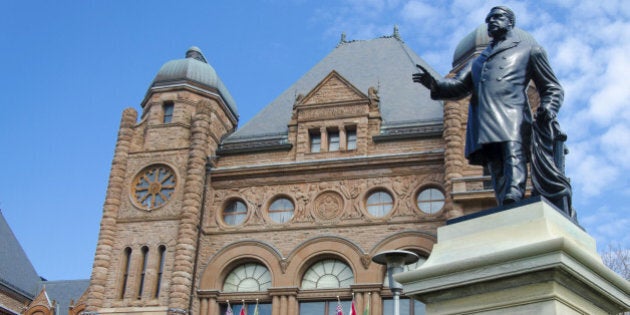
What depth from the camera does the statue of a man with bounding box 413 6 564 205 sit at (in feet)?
18.8

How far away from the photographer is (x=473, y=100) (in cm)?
616

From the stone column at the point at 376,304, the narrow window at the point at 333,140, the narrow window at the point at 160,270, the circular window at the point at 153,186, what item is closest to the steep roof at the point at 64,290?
the circular window at the point at 153,186

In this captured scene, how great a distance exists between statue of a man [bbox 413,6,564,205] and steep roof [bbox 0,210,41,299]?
3242 cm

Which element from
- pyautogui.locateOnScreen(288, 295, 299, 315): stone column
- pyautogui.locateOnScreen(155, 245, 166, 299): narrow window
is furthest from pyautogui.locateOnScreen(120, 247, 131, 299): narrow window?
pyautogui.locateOnScreen(288, 295, 299, 315): stone column

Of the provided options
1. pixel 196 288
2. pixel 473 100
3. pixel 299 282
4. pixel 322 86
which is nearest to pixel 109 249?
pixel 196 288

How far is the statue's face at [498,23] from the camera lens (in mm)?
6301

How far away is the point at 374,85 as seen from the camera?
29172 millimetres

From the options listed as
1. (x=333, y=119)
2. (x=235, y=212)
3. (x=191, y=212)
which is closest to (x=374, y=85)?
(x=333, y=119)

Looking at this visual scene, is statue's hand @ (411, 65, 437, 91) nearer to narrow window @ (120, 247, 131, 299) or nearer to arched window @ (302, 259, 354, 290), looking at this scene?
→ arched window @ (302, 259, 354, 290)

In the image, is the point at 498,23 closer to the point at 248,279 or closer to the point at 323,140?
the point at 248,279

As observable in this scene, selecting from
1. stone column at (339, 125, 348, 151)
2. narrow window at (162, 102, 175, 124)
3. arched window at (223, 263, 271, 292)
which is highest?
narrow window at (162, 102, 175, 124)

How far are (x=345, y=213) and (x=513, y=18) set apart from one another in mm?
18102

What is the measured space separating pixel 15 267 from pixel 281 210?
1782 centimetres

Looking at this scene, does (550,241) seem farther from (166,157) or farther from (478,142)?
(166,157)
